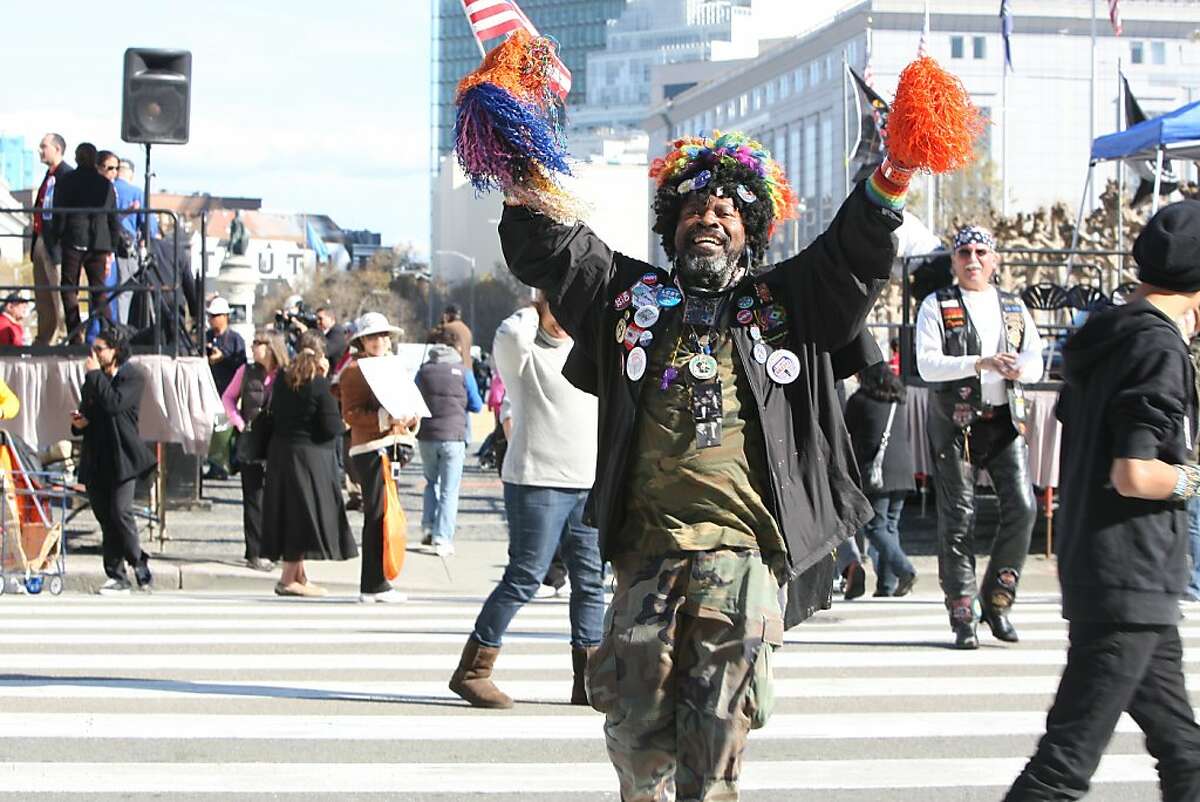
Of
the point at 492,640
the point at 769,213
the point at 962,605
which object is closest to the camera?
the point at 769,213

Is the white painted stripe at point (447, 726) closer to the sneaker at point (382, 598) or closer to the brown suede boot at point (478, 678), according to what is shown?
the brown suede boot at point (478, 678)

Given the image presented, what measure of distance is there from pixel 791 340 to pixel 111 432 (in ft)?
27.5

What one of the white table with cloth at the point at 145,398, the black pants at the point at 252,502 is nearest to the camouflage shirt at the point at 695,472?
the black pants at the point at 252,502

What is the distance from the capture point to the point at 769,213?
16.3 feet

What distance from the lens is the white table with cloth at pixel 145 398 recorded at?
14.6 m

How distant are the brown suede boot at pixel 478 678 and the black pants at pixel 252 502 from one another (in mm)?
6317

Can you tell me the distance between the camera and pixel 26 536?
487 inches

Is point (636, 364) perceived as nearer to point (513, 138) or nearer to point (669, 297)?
point (669, 297)

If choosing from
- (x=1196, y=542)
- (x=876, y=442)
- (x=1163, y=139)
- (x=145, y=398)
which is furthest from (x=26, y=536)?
(x=1163, y=139)

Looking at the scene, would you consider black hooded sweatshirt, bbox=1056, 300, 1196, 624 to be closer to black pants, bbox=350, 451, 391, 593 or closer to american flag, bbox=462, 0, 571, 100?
american flag, bbox=462, 0, 571, 100

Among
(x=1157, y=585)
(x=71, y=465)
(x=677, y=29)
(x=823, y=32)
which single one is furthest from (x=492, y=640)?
(x=677, y=29)

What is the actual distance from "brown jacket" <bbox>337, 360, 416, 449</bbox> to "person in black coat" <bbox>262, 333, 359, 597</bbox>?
0.41ft

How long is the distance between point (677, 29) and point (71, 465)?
185m

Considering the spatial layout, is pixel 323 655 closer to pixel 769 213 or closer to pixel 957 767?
pixel 957 767
